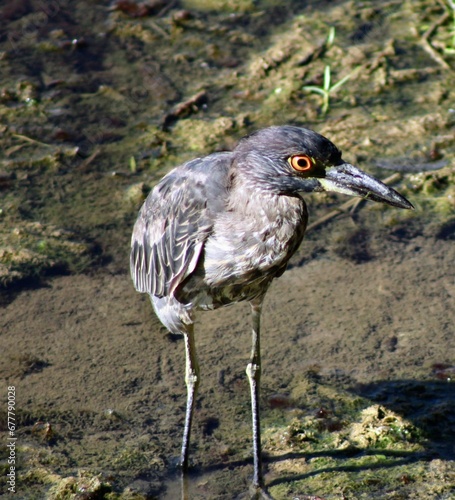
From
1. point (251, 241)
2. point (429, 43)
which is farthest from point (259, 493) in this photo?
point (429, 43)

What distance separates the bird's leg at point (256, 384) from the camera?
4.29 metres

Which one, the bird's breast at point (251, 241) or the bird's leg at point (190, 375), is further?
the bird's leg at point (190, 375)

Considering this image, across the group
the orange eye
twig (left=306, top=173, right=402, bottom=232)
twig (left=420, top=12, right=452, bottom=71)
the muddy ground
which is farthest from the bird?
twig (left=420, top=12, right=452, bottom=71)

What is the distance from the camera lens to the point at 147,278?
4570mm

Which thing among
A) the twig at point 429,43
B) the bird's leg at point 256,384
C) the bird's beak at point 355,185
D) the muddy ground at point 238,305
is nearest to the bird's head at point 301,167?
the bird's beak at point 355,185

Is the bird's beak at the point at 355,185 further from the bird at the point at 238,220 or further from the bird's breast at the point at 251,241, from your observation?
the bird's breast at the point at 251,241

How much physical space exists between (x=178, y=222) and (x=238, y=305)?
55.6 inches

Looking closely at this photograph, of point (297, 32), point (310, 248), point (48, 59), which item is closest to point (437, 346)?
point (310, 248)

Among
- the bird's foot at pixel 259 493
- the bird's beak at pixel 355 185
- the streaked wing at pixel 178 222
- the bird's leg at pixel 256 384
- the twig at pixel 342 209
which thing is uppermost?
the bird's beak at pixel 355 185

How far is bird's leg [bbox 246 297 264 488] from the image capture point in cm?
429

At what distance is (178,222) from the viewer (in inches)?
164

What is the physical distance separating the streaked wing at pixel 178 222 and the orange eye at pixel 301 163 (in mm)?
403

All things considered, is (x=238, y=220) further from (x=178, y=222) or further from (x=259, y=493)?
(x=259, y=493)

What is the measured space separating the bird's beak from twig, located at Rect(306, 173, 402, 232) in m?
2.05
